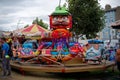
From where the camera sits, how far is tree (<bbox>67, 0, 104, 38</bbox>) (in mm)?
35938

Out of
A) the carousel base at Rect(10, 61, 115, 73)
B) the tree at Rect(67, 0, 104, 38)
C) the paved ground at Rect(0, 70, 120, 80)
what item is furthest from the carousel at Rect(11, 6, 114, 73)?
the tree at Rect(67, 0, 104, 38)

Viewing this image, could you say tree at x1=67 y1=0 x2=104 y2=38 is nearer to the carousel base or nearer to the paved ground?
the paved ground

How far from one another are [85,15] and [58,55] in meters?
20.8

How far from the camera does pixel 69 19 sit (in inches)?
675

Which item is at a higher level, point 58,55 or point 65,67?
point 58,55

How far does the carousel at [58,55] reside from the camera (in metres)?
14.5

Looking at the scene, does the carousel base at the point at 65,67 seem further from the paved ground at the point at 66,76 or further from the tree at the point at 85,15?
the tree at the point at 85,15

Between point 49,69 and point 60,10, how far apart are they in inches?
170

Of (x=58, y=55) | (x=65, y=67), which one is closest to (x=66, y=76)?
(x=58, y=55)

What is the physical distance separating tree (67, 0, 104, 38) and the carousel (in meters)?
18.3

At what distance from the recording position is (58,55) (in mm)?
15617

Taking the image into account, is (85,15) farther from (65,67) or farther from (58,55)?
(65,67)

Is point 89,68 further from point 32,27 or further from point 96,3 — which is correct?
point 96,3

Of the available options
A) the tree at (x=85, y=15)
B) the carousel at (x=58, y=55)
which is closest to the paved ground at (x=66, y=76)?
the carousel at (x=58, y=55)
